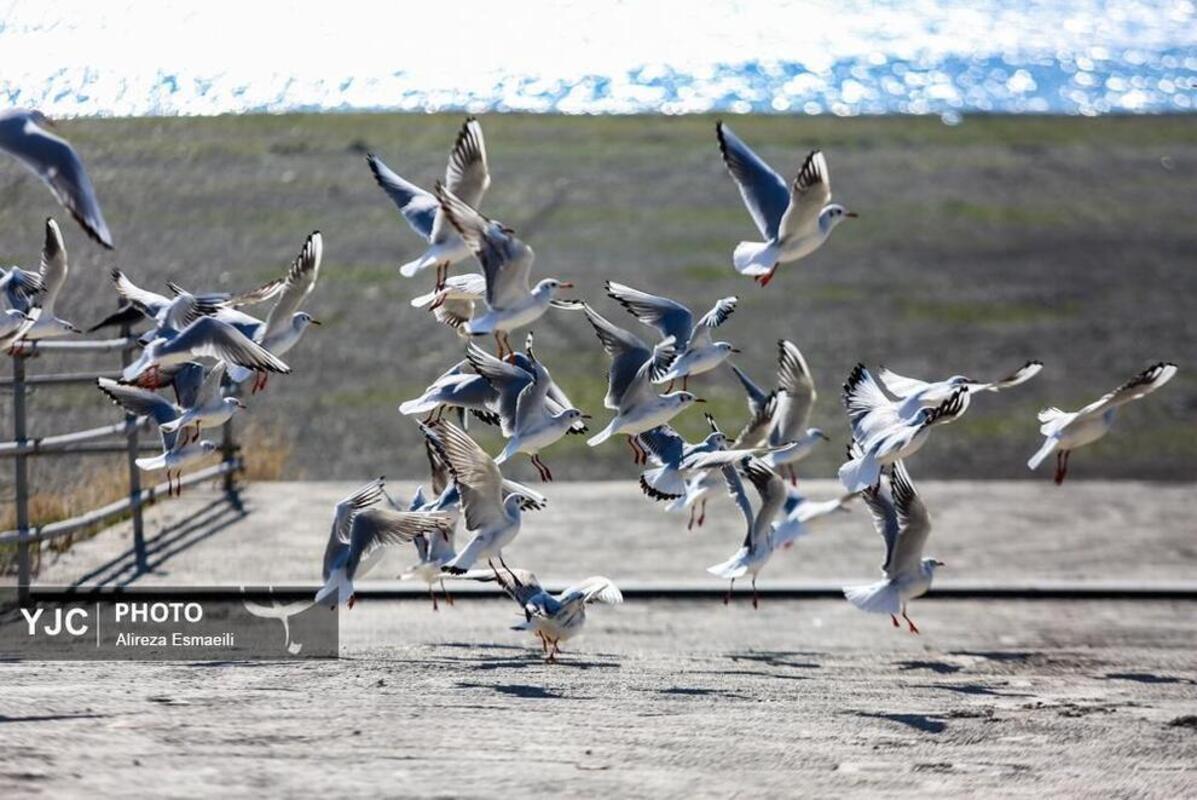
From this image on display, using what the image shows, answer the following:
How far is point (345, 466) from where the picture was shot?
16.6 m

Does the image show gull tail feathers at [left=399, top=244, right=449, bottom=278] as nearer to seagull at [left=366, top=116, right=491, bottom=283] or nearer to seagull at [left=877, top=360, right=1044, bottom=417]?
seagull at [left=366, top=116, right=491, bottom=283]

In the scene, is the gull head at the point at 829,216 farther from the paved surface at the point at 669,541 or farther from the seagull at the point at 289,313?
the paved surface at the point at 669,541

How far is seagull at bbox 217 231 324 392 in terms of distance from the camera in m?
8.84

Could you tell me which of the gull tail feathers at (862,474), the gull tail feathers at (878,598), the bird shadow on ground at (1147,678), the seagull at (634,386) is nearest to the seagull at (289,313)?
the seagull at (634,386)

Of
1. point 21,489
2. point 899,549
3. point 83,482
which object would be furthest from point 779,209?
point 83,482

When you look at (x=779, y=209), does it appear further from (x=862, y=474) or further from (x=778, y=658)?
(x=778, y=658)

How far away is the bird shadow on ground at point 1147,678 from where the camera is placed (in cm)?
911

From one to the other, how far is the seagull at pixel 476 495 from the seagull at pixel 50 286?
7.06ft

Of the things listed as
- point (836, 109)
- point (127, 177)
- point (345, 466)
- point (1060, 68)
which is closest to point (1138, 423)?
point (345, 466)

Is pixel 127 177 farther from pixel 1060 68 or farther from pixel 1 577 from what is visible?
pixel 1060 68

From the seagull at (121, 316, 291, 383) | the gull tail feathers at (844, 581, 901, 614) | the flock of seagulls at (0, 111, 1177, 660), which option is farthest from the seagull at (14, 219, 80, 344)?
the gull tail feathers at (844, 581, 901, 614)

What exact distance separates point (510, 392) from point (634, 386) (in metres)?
0.63

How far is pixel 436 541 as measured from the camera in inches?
350

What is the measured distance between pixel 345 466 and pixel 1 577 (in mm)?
5788
